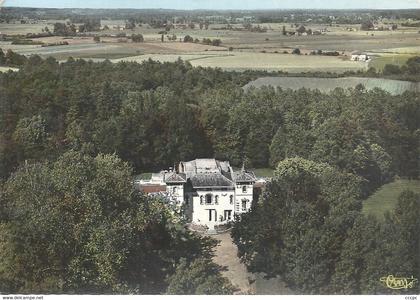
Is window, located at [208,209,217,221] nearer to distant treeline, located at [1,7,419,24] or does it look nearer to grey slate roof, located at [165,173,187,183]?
grey slate roof, located at [165,173,187,183]

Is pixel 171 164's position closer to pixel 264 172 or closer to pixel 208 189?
pixel 208 189

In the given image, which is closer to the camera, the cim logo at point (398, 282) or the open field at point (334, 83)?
the cim logo at point (398, 282)

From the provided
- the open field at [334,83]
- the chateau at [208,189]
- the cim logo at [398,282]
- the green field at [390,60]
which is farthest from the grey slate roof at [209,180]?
the green field at [390,60]

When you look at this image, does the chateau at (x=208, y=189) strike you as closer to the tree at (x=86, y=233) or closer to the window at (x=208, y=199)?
the window at (x=208, y=199)

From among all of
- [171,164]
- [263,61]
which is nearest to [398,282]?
[171,164]

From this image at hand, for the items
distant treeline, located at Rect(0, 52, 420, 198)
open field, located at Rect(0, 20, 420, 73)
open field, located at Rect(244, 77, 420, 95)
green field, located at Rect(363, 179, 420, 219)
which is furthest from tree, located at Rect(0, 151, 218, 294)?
open field, located at Rect(244, 77, 420, 95)

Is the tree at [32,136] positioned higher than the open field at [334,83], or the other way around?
the open field at [334,83]
